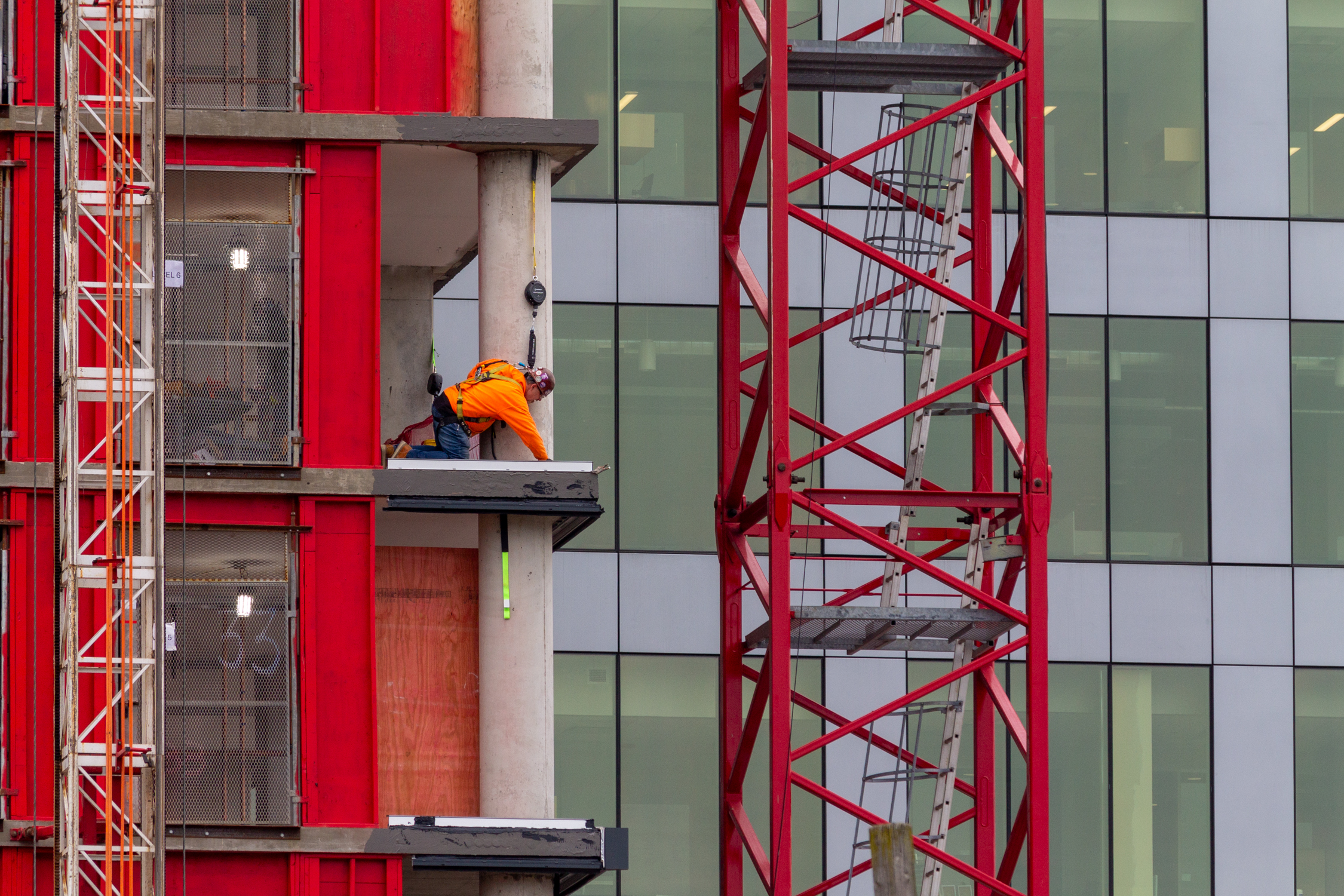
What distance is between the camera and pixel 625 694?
1272 inches

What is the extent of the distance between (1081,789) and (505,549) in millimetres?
14608

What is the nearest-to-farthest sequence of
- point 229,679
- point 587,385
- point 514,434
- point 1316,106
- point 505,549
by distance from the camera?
point 229,679
point 505,549
point 514,434
point 587,385
point 1316,106

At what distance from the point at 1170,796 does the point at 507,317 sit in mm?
15969

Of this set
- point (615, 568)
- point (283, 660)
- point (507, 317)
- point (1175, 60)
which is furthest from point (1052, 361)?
point (283, 660)

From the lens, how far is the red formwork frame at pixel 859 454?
22594 mm

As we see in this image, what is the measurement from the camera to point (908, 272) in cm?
2278

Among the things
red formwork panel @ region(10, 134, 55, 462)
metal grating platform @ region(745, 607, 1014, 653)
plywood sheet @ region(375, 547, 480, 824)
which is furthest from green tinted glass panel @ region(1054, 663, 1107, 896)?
red formwork panel @ region(10, 134, 55, 462)

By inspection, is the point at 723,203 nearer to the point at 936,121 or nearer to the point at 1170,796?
the point at 936,121

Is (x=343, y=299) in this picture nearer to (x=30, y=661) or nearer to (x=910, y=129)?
(x=30, y=661)

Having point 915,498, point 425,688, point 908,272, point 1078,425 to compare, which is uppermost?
point 908,272

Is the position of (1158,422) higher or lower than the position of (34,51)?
lower

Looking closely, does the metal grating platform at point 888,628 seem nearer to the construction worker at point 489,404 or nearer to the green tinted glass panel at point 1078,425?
the construction worker at point 489,404

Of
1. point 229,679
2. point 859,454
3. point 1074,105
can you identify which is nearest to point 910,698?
point 859,454

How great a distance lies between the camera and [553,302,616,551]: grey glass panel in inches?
1296
